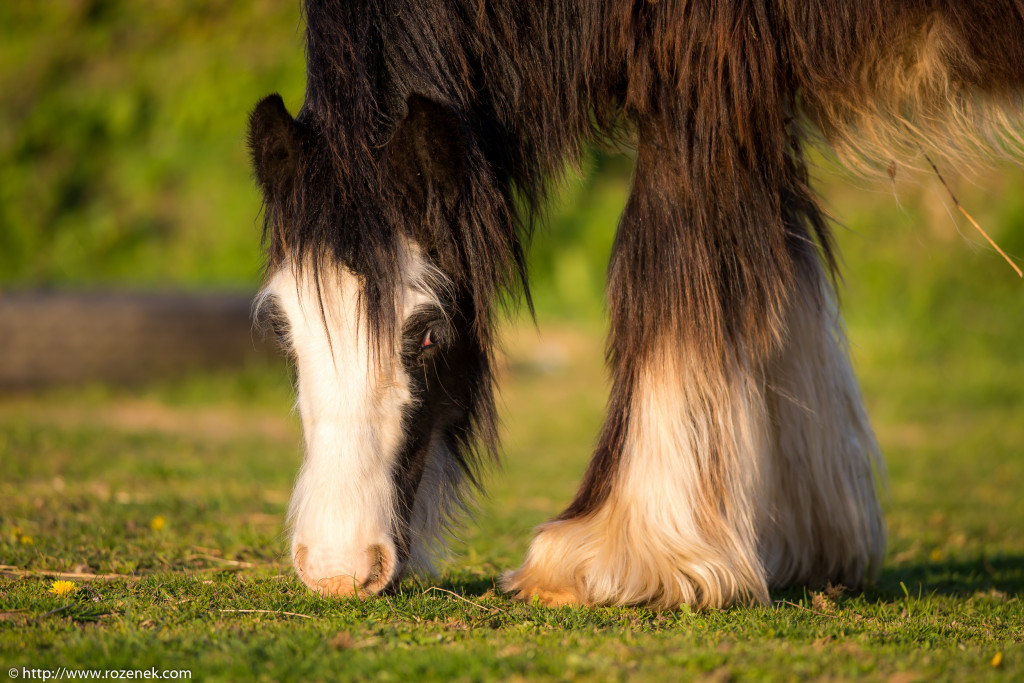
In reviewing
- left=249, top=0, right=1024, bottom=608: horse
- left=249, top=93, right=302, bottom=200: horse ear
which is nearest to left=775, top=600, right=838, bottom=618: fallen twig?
left=249, top=0, right=1024, bottom=608: horse

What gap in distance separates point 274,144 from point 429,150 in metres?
0.44

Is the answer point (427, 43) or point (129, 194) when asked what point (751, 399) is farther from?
point (129, 194)

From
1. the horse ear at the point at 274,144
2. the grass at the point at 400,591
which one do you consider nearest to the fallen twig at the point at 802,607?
the grass at the point at 400,591

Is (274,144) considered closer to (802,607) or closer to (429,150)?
(429,150)

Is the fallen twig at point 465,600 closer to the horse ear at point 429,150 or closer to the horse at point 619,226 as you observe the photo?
the horse at point 619,226

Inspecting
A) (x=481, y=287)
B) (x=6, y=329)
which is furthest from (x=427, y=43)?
(x=6, y=329)

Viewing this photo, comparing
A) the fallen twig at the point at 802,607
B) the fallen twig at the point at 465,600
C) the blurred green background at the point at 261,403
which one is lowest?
the fallen twig at the point at 802,607

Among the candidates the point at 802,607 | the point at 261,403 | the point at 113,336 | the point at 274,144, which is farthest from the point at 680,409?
the point at 113,336

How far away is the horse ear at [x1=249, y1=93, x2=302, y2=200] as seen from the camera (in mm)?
2520

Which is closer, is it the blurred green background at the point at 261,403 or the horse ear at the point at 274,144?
the blurred green background at the point at 261,403

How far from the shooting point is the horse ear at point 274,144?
2.52 metres

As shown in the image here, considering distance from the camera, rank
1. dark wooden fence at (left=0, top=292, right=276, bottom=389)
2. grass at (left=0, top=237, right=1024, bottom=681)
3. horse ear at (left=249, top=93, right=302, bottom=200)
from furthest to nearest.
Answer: dark wooden fence at (left=0, top=292, right=276, bottom=389) < horse ear at (left=249, top=93, right=302, bottom=200) < grass at (left=0, top=237, right=1024, bottom=681)

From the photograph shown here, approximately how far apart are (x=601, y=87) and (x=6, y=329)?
21.9 feet

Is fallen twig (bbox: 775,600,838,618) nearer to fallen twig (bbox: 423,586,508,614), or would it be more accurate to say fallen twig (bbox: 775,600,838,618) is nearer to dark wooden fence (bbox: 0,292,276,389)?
fallen twig (bbox: 423,586,508,614)
